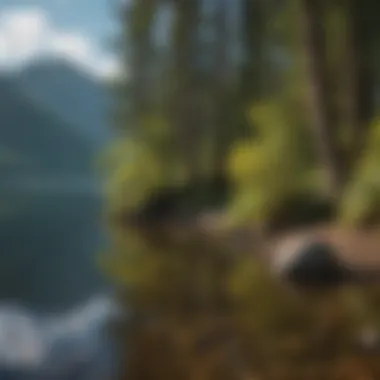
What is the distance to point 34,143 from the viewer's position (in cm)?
136

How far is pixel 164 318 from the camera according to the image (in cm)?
135

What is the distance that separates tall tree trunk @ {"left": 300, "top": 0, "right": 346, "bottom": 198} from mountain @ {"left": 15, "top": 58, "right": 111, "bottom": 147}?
0.32 meters

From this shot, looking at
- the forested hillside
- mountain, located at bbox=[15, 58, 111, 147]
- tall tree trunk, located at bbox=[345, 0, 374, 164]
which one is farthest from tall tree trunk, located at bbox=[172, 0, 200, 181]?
tall tree trunk, located at bbox=[345, 0, 374, 164]

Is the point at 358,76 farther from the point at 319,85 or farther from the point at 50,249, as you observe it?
the point at 50,249

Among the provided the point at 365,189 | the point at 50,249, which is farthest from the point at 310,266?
the point at 50,249

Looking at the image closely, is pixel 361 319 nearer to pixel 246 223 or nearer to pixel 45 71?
pixel 246 223

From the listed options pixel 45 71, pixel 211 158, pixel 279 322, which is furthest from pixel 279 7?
pixel 279 322

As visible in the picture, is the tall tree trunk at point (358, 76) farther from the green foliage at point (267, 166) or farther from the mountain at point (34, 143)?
the mountain at point (34, 143)

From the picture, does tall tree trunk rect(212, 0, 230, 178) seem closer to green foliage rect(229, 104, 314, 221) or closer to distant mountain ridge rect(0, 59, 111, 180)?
green foliage rect(229, 104, 314, 221)

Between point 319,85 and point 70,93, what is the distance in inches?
15.3

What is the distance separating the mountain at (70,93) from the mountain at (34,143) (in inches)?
0.5

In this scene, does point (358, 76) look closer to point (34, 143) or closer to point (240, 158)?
point (240, 158)

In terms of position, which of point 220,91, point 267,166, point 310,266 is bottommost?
point 310,266

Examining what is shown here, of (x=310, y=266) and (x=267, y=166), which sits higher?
(x=267, y=166)
